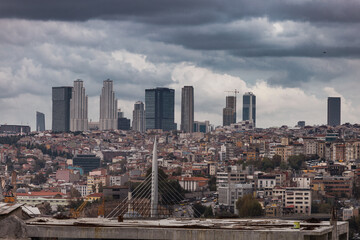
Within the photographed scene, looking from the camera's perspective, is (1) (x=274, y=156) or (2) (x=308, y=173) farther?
(1) (x=274, y=156)

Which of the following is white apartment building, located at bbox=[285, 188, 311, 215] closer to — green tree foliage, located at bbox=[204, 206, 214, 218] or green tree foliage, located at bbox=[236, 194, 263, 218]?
green tree foliage, located at bbox=[236, 194, 263, 218]

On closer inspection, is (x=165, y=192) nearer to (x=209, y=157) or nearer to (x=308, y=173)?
(x=308, y=173)

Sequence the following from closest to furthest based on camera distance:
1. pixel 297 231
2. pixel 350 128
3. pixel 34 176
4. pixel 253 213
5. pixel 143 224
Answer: pixel 297 231
pixel 143 224
pixel 253 213
pixel 34 176
pixel 350 128

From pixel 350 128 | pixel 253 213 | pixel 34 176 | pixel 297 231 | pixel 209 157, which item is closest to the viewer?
pixel 297 231

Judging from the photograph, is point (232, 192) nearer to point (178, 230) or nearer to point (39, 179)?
point (39, 179)

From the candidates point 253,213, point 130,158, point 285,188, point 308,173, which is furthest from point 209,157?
point 253,213

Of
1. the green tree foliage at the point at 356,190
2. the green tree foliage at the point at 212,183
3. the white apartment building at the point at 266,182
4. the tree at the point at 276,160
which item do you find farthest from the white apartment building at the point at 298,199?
the tree at the point at 276,160

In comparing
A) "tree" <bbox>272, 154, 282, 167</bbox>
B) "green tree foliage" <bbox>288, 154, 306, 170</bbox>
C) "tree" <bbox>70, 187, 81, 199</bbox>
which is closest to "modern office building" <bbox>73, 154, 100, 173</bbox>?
"tree" <bbox>70, 187, 81, 199</bbox>
